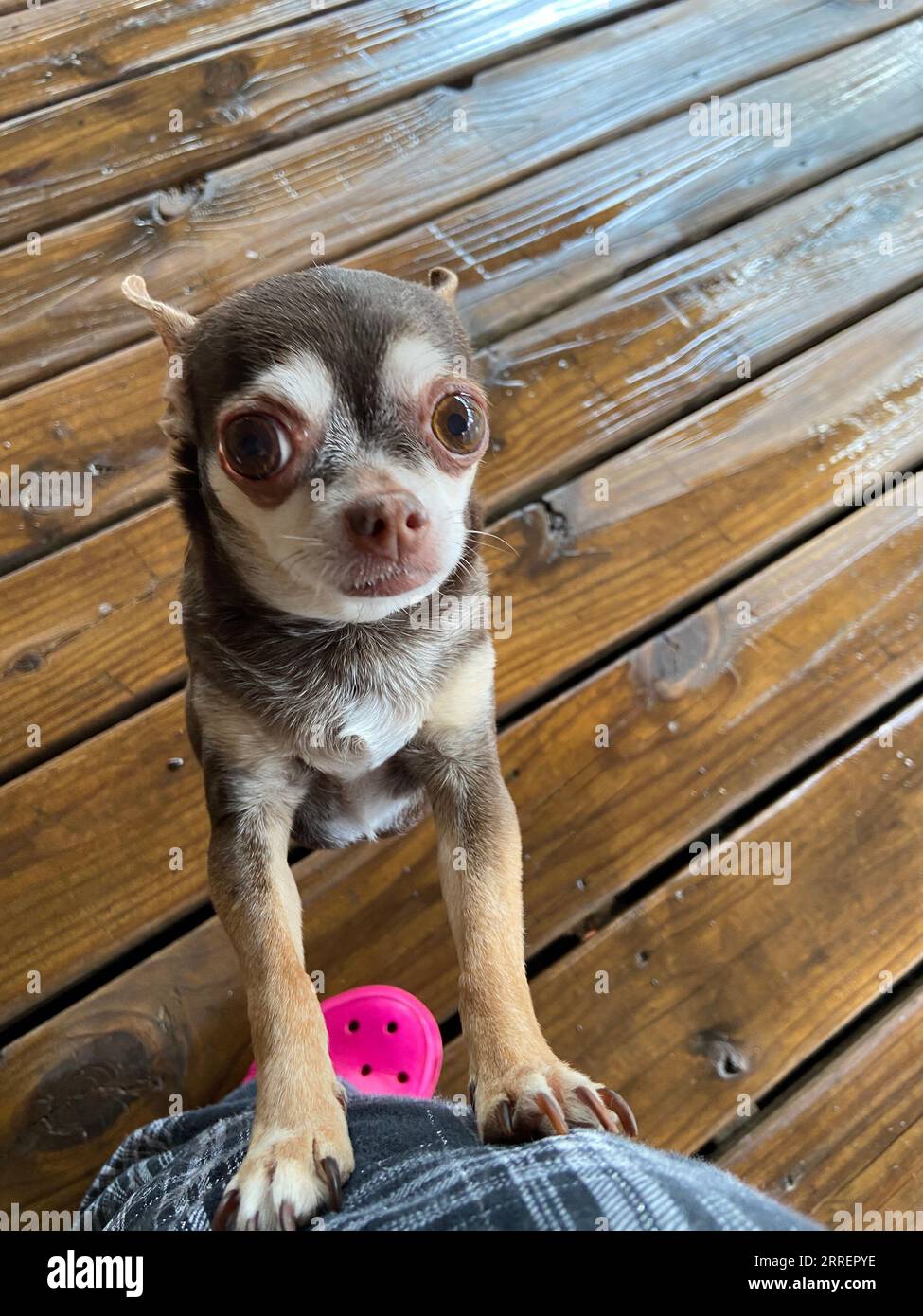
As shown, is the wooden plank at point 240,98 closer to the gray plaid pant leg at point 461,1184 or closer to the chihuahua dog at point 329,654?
the chihuahua dog at point 329,654

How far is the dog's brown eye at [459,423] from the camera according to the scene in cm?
148

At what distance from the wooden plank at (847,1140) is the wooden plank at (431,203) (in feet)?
7.51

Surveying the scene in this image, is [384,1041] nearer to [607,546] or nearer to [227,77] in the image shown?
[607,546]

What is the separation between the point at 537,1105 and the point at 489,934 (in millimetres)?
300

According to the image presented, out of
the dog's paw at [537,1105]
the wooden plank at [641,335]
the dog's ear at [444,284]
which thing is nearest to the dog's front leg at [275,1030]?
the dog's paw at [537,1105]

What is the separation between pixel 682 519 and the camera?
2.73m

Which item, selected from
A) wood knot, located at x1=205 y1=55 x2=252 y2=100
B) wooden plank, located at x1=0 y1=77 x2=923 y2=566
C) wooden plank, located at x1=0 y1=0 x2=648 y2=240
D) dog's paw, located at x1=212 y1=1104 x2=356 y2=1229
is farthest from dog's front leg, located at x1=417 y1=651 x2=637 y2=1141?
wood knot, located at x1=205 y1=55 x2=252 y2=100

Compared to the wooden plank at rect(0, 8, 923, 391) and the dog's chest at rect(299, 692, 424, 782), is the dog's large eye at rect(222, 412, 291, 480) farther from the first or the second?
the wooden plank at rect(0, 8, 923, 391)

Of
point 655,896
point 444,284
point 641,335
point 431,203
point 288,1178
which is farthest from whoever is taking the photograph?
point 431,203

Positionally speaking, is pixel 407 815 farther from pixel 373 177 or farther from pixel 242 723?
pixel 373 177

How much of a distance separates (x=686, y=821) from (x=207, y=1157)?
53.9 inches

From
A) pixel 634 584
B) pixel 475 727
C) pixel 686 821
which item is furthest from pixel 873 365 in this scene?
pixel 475 727

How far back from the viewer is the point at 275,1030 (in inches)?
60.5

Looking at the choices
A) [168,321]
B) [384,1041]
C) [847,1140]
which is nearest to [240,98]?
[168,321]
